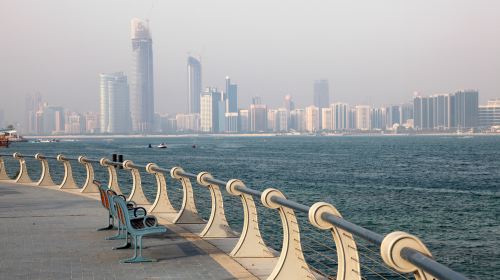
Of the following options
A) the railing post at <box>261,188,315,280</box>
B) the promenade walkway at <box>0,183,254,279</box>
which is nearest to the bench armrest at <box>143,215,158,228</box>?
the promenade walkway at <box>0,183,254,279</box>

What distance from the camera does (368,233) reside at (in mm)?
5270

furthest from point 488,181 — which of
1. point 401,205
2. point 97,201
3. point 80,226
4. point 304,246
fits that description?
point 80,226

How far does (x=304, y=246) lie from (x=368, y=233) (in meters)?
17.0

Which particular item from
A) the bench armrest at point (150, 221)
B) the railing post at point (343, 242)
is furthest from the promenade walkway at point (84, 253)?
the railing post at point (343, 242)

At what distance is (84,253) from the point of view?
10477 mm

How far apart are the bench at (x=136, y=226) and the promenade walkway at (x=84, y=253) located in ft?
0.67

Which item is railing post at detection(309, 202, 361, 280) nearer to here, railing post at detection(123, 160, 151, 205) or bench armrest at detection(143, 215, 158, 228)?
bench armrest at detection(143, 215, 158, 228)

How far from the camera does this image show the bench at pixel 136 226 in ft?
31.8

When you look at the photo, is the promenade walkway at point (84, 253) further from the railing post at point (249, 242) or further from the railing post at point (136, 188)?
the railing post at point (136, 188)

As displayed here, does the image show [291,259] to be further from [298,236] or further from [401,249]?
[401,249]

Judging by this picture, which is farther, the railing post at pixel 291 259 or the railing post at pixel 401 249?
the railing post at pixel 291 259

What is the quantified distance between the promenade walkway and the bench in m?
0.20

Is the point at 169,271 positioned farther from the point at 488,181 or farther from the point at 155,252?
the point at 488,181

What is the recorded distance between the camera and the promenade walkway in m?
8.95
